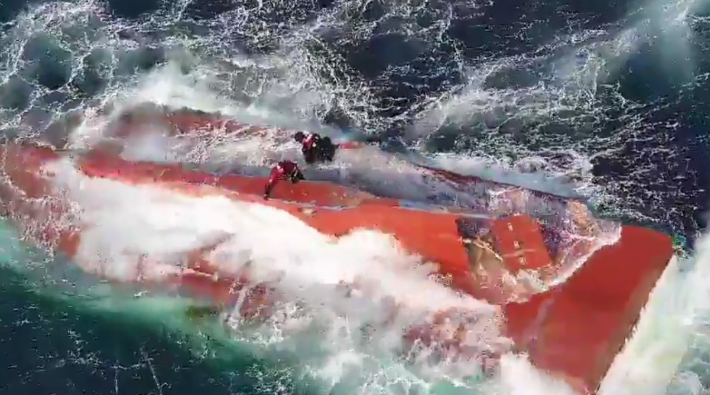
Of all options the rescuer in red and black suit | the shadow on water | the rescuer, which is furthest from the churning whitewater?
the rescuer in red and black suit

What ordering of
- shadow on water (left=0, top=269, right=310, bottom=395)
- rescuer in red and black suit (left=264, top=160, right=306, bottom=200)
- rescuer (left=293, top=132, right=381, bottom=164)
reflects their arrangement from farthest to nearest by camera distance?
rescuer (left=293, top=132, right=381, bottom=164), rescuer in red and black suit (left=264, top=160, right=306, bottom=200), shadow on water (left=0, top=269, right=310, bottom=395)

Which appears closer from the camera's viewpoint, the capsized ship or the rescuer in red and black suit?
the capsized ship

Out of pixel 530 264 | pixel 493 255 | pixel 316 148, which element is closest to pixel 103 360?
pixel 316 148

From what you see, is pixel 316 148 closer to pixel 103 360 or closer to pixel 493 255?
Answer: pixel 493 255

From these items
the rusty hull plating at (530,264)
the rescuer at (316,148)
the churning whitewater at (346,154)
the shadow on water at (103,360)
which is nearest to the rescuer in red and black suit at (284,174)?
the rusty hull plating at (530,264)

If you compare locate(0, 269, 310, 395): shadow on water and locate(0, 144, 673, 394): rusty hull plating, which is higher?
locate(0, 144, 673, 394): rusty hull plating

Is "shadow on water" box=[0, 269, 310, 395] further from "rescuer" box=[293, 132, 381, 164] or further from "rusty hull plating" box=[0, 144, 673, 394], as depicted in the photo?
"rescuer" box=[293, 132, 381, 164]
